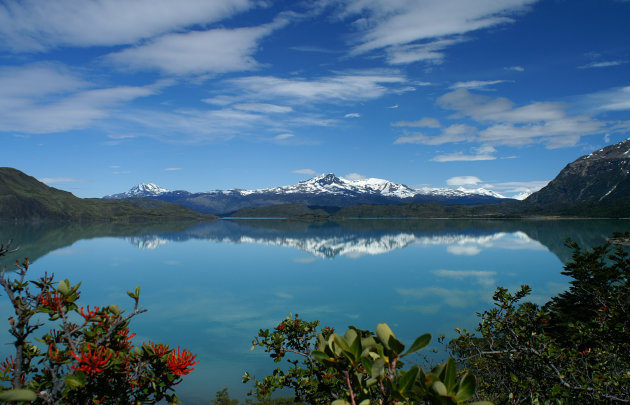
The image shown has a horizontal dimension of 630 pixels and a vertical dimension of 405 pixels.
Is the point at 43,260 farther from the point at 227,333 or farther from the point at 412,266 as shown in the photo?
the point at 412,266

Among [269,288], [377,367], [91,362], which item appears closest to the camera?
[377,367]

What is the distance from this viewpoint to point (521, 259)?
311 ft

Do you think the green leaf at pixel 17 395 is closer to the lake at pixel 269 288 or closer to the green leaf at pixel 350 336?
the green leaf at pixel 350 336

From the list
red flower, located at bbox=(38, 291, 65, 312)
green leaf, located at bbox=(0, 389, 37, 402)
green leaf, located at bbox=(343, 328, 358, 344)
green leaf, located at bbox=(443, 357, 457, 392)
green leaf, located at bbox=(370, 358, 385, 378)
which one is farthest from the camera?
red flower, located at bbox=(38, 291, 65, 312)

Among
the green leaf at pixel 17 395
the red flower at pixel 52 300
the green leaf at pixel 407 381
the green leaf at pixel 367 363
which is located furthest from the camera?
the red flower at pixel 52 300

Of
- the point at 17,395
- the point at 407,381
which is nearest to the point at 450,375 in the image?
the point at 407,381

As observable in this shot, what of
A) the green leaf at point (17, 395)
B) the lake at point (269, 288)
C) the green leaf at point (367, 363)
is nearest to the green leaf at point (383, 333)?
the green leaf at point (367, 363)

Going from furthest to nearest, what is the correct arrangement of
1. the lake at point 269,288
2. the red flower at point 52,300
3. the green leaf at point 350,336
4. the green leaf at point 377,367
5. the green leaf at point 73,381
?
the lake at point 269,288 < the red flower at point 52,300 < the green leaf at point 73,381 < the green leaf at point 350,336 < the green leaf at point 377,367

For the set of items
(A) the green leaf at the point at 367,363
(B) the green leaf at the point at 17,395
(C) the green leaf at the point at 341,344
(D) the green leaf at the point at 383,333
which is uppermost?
(D) the green leaf at the point at 383,333

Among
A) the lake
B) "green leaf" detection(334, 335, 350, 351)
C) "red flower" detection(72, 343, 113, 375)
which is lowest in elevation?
the lake

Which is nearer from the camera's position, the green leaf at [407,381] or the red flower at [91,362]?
the green leaf at [407,381]

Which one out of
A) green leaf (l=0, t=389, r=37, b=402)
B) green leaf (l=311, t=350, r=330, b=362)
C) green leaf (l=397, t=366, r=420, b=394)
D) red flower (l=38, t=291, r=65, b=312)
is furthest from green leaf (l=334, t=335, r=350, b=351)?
red flower (l=38, t=291, r=65, b=312)

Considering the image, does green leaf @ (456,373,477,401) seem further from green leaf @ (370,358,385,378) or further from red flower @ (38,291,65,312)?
red flower @ (38,291,65,312)

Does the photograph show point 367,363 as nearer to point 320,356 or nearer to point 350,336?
point 350,336
